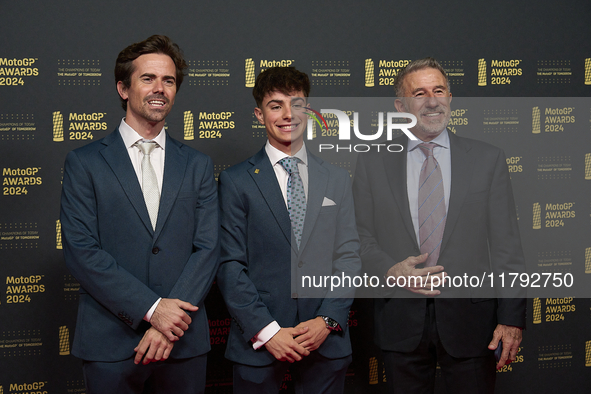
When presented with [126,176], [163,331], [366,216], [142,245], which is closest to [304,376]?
[163,331]

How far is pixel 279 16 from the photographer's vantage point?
2916 millimetres

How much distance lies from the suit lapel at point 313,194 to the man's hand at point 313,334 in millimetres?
320

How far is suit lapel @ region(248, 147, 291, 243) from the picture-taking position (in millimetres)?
2014

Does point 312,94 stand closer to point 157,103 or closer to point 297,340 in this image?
point 157,103

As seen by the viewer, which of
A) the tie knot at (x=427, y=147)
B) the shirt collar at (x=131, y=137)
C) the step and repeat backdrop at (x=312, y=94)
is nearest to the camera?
the shirt collar at (x=131, y=137)

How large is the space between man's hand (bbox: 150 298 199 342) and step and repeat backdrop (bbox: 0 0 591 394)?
3.46ft

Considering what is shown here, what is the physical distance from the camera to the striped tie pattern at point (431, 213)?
2119 millimetres

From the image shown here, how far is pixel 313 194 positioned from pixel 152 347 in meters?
0.93

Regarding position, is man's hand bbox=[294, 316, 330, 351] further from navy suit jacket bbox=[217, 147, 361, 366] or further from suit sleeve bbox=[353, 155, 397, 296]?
suit sleeve bbox=[353, 155, 397, 296]

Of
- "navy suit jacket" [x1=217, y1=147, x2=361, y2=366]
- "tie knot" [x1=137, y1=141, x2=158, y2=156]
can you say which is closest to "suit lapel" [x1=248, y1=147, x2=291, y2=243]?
"navy suit jacket" [x1=217, y1=147, x2=361, y2=366]

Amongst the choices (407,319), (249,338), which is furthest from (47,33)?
(407,319)

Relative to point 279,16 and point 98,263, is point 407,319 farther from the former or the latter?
point 279,16

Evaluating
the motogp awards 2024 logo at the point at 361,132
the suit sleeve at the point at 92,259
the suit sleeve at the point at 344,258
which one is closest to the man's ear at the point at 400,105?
the motogp awards 2024 logo at the point at 361,132

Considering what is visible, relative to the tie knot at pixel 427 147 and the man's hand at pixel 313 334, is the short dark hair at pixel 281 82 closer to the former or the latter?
the tie knot at pixel 427 147
